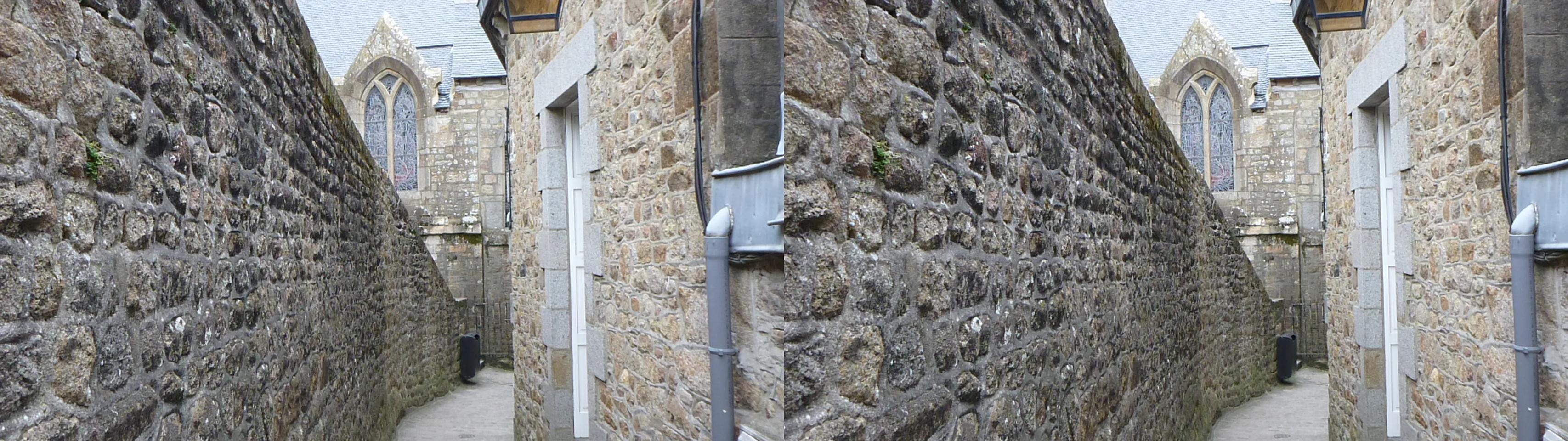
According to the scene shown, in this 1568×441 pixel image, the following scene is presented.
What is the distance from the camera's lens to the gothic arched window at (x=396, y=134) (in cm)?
1673

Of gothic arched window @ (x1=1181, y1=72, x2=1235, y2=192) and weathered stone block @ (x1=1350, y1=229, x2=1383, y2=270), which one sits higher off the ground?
gothic arched window @ (x1=1181, y1=72, x2=1235, y2=192)

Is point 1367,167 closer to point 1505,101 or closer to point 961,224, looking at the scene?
point 1505,101

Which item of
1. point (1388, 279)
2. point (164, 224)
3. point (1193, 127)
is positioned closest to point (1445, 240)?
point (1388, 279)

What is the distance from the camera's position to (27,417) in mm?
2266

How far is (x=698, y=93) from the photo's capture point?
3072mm

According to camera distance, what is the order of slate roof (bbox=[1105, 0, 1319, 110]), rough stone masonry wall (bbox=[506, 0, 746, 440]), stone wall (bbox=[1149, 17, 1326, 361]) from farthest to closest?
slate roof (bbox=[1105, 0, 1319, 110]) → stone wall (bbox=[1149, 17, 1326, 361]) → rough stone masonry wall (bbox=[506, 0, 746, 440])

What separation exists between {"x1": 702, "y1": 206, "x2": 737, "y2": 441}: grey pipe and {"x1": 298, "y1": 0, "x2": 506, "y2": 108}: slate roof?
1439cm

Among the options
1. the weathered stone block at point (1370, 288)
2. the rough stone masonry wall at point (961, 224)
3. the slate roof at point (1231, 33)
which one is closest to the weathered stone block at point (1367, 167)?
the weathered stone block at point (1370, 288)

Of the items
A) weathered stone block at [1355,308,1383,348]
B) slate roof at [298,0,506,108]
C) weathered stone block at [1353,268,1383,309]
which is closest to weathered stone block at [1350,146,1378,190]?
weathered stone block at [1353,268,1383,309]

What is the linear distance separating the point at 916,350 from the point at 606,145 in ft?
7.13

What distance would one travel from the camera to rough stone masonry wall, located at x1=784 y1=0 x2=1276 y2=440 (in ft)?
7.59

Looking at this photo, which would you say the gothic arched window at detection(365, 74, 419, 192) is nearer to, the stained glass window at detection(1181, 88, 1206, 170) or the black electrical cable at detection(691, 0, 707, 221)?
the stained glass window at detection(1181, 88, 1206, 170)

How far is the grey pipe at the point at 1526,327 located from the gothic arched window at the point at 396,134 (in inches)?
634

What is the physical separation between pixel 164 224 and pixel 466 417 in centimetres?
626
